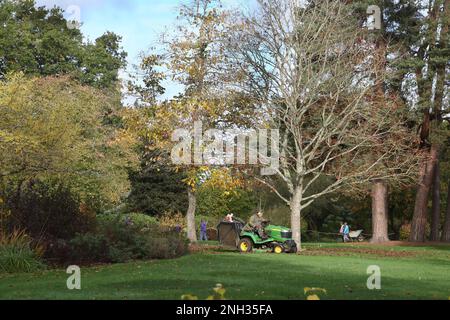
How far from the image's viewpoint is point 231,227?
24.2 meters

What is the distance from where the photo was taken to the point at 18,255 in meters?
15.8

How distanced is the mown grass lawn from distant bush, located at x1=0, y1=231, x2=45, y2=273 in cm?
75

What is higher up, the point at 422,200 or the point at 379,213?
the point at 422,200

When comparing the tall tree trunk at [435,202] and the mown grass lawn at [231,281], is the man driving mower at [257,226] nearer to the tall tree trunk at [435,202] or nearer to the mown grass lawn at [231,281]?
the mown grass lawn at [231,281]

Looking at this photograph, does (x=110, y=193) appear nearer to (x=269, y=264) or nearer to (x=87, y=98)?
(x=87, y=98)

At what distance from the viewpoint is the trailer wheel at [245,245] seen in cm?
2380

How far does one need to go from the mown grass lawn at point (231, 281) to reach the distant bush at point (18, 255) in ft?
2.46

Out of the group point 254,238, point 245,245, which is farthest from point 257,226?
point 245,245

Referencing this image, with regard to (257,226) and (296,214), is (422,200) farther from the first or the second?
(257,226)

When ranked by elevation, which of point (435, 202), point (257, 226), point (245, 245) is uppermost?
point (435, 202)

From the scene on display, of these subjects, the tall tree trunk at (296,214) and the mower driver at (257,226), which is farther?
the tall tree trunk at (296,214)

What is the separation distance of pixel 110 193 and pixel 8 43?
716 inches

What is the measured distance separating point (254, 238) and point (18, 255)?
10052 millimetres

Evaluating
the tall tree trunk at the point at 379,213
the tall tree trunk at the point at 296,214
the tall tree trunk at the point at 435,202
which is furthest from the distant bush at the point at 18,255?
the tall tree trunk at the point at 435,202
